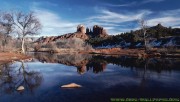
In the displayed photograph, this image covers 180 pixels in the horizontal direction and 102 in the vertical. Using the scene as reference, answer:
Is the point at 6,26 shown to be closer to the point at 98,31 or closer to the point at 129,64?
the point at 129,64

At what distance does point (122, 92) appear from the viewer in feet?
36.4

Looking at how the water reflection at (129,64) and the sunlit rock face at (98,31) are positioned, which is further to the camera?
the sunlit rock face at (98,31)

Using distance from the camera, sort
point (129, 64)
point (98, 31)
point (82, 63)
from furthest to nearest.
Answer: point (98, 31) < point (82, 63) < point (129, 64)

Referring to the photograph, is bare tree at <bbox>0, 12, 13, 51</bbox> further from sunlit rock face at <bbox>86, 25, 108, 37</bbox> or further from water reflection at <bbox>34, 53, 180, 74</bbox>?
sunlit rock face at <bbox>86, 25, 108, 37</bbox>

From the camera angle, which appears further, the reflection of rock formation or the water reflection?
the reflection of rock formation

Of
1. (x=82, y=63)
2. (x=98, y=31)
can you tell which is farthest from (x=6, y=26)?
(x=98, y=31)

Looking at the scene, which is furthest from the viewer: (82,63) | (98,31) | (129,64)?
(98,31)

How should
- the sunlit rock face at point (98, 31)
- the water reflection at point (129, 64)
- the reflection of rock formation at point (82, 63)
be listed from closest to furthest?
the water reflection at point (129, 64) → the reflection of rock formation at point (82, 63) → the sunlit rock face at point (98, 31)

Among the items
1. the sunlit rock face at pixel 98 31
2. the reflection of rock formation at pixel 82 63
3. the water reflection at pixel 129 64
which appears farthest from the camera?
the sunlit rock face at pixel 98 31

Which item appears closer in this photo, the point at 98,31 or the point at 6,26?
the point at 6,26

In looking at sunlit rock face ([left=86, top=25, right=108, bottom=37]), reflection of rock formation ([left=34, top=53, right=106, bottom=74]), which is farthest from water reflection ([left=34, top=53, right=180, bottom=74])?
sunlit rock face ([left=86, top=25, right=108, bottom=37])

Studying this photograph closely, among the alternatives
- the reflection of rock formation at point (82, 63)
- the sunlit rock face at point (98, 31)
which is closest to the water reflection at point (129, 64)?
the reflection of rock formation at point (82, 63)

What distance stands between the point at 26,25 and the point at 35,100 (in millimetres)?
41903

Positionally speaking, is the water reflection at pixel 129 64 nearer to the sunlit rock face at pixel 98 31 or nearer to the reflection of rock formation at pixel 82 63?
the reflection of rock formation at pixel 82 63
